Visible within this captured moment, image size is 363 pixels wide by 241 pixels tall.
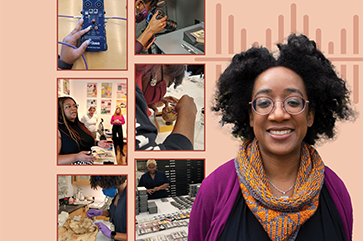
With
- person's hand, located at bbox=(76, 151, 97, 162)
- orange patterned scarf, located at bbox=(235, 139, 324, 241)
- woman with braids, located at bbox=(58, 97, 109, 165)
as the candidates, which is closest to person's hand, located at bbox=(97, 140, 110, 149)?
woman with braids, located at bbox=(58, 97, 109, 165)

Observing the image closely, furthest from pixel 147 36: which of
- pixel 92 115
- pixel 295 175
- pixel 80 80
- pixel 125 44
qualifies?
pixel 295 175

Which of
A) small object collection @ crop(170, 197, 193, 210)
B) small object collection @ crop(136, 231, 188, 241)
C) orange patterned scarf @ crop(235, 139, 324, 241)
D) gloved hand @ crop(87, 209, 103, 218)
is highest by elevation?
orange patterned scarf @ crop(235, 139, 324, 241)

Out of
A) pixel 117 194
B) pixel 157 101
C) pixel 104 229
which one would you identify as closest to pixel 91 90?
pixel 157 101

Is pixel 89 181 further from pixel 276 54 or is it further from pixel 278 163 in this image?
pixel 276 54

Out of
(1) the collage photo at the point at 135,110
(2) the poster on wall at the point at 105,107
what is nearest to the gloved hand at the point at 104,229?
(1) the collage photo at the point at 135,110

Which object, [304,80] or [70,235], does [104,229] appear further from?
[304,80]

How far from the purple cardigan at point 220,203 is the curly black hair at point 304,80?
0.25 metres

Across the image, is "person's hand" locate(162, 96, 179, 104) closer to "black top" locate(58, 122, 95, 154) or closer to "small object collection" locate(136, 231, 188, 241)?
"black top" locate(58, 122, 95, 154)

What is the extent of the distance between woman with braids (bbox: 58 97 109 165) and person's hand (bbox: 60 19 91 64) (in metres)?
0.31

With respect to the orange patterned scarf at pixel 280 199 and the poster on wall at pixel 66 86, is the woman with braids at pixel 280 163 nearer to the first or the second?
the orange patterned scarf at pixel 280 199

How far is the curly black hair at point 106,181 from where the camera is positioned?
1880mm

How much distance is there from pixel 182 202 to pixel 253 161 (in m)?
0.86

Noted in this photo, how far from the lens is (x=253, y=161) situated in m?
1.18

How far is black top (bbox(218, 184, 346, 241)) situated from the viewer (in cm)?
108
